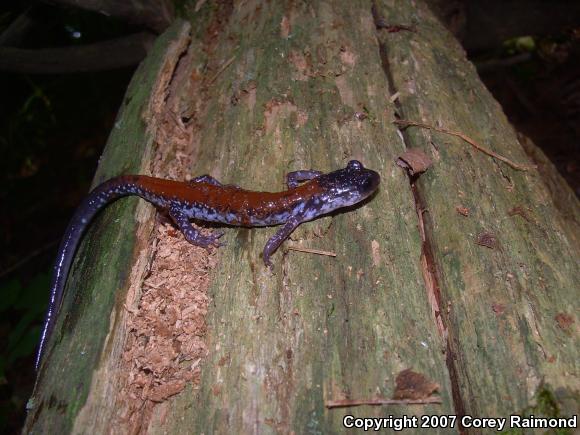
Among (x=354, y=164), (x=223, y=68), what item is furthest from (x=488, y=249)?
(x=223, y=68)

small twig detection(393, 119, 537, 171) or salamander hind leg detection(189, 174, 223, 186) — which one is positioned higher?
small twig detection(393, 119, 537, 171)

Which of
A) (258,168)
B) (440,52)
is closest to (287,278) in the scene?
(258,168)

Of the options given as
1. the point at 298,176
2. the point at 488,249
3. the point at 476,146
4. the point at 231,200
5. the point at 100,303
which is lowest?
the point at 100,303

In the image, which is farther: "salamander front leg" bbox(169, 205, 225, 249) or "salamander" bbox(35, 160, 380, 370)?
"salamander front leg" bbox(169, 205, 225, 249)

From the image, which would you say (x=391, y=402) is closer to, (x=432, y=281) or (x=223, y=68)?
(x=432, y=281)

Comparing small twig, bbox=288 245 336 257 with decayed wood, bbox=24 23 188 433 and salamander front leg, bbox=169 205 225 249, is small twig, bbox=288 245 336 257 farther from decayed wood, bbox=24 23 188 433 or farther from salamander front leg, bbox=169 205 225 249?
decayed wood, bbox=24 23 188 433

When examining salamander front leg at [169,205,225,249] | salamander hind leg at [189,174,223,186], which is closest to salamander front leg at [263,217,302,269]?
salamander front leg at [169,205,225,249]
